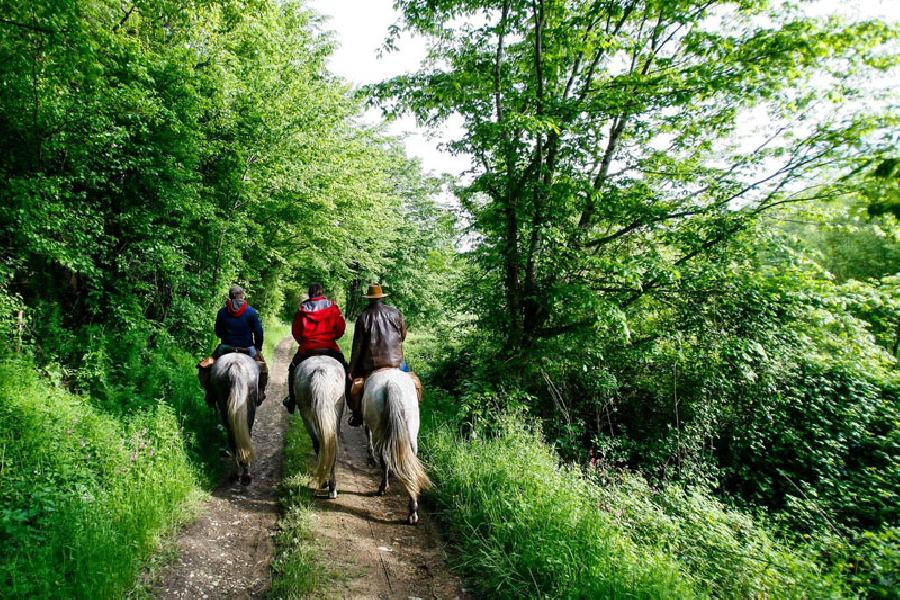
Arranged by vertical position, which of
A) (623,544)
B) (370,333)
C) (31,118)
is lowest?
(623,544)

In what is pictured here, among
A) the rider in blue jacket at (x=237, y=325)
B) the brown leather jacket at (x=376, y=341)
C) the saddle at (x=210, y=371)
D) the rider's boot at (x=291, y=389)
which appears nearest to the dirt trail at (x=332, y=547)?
the rider's boot at (x=291, y=389)

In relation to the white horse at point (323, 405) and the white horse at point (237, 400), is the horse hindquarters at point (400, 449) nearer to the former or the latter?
the white horse at point (323, 405)

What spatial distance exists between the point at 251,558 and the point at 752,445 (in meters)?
7.35

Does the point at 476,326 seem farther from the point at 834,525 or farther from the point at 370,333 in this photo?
the point at 834,525

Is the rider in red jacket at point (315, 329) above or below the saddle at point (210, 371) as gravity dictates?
above

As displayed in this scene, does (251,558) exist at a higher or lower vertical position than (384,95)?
lower

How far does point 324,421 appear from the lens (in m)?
4.66

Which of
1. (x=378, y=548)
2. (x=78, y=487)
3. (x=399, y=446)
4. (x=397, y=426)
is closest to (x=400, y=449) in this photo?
(x=399, y=446)

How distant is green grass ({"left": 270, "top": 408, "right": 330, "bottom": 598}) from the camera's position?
309 cm

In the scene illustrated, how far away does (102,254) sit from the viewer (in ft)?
21.2

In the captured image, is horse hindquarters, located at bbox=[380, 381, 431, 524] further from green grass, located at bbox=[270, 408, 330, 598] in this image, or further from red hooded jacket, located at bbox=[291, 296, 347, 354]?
red hooded jacket, located at bbox=[291, 296, 347, 354]

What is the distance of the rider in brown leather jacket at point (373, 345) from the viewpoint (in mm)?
5031

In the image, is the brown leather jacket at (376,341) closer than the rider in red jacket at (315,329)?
Yes


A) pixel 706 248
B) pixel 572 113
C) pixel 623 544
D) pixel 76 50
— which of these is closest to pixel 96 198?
pixel 76 50
